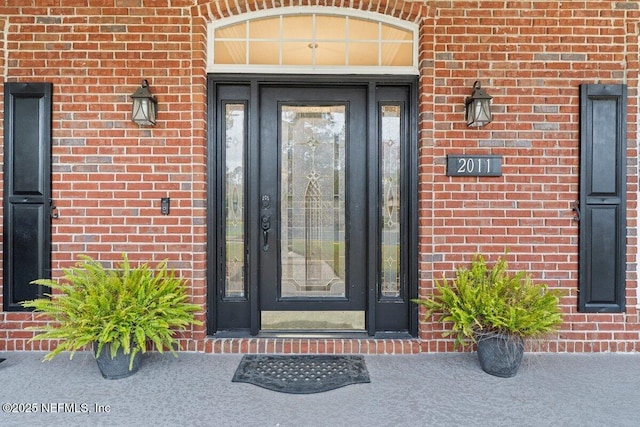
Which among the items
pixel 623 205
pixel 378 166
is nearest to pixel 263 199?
pixel 378 166

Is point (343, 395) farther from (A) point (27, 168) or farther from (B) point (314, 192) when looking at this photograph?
(A) point (27, 168)

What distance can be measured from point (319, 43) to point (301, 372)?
269 cm

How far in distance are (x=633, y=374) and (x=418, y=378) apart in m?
1.61

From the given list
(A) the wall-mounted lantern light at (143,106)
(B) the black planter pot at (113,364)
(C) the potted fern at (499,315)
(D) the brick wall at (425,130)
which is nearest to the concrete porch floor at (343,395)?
(B) the black planter pot at (113,364)

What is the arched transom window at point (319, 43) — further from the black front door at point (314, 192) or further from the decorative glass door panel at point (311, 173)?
the decorative glass door panel at point (311, 173)

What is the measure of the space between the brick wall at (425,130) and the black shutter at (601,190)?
8cm

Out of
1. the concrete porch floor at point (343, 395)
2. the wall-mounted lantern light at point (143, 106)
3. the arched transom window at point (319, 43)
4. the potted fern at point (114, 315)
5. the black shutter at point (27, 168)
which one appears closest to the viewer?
the concrete porch floor at point (343, 395)

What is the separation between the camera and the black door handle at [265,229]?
11.5 ft

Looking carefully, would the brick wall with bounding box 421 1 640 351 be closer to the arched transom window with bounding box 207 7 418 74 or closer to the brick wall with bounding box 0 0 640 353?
the brick wall with bounding box 0 0 640 353

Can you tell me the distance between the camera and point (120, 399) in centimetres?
258

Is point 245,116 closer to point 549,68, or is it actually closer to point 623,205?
point 549,68

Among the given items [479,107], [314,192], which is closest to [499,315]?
[479,107]

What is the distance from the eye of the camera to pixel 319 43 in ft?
11.4

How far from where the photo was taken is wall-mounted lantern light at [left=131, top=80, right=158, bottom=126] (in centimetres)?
316
